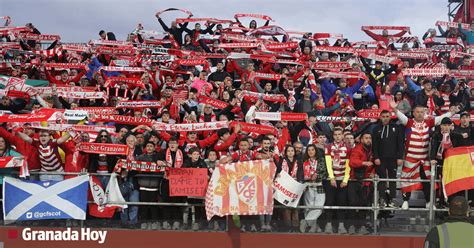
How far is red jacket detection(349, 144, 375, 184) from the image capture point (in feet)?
43.7

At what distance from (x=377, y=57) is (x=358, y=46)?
496cm

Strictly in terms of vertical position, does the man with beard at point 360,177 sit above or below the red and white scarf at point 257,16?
below

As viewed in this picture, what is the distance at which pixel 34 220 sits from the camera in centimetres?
1393

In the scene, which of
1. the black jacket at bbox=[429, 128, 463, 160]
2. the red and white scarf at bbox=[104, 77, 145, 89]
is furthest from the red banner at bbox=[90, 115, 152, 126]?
the black jacket at bbox=[429, 128, 463, 160]

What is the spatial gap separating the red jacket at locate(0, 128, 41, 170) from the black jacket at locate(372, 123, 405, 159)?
19.5 ft

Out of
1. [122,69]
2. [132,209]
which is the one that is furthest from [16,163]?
[122,69]

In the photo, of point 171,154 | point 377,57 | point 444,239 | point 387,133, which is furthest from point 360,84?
point 444,239

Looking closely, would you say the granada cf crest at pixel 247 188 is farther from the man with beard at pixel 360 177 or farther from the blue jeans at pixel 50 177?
the blue jeans at pixel 50 177

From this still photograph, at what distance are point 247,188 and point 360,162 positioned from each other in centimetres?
196

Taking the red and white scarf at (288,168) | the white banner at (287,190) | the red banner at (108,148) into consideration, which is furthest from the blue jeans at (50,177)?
the red and white scarf at (288,168)

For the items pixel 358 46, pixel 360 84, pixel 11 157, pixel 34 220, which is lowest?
pixel 34 220

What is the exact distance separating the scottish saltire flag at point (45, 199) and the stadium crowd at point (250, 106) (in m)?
0.32

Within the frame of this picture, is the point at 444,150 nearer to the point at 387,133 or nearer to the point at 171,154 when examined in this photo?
the point at 387,133

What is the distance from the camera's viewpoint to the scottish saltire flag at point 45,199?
13.8 metres
